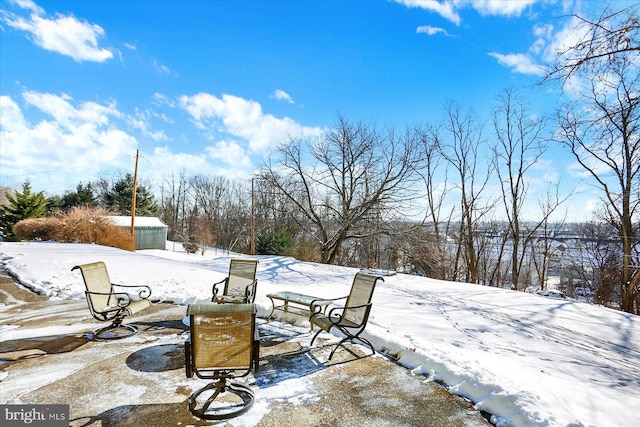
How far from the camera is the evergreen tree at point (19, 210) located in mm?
20742

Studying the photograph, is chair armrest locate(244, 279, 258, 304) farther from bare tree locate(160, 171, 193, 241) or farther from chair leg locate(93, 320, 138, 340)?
bare tree locate(160, 171, 193, 241)

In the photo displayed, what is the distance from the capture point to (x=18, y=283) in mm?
7512

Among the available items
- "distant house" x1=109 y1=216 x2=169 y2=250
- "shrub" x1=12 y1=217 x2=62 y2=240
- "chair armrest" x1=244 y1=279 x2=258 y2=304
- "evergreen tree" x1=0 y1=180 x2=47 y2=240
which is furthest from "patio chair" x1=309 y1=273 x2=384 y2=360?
"evergreen tree" x1=0 y1=180 x2=47 y2=240

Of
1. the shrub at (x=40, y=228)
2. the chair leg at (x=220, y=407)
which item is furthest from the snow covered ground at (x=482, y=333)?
the shrub at (x=40, y=228)

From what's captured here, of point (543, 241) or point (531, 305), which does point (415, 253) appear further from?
point (543, 241)

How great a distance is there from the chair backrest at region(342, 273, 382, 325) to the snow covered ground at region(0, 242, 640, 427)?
1.23 ft

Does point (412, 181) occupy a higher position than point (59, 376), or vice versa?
point (412, 181)

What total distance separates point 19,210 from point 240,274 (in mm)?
23921

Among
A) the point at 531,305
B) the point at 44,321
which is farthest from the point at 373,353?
the point at 531,305

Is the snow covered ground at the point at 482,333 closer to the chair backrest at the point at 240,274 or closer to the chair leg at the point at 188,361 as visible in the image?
the chair backrest at the point at 240,274

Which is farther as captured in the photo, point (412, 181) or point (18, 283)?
point (412, 181)

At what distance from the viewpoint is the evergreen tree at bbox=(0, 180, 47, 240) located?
817 inches

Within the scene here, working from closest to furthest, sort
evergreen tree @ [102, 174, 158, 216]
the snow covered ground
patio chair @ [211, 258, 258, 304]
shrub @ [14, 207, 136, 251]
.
A: the snow covered ground
patio chair @ [211, 258, 258, 304]
shrub @ [14, 207, 136, 251]
evergreen tree @ [102, 174, 158, 216]

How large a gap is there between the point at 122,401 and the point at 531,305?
9328mm
